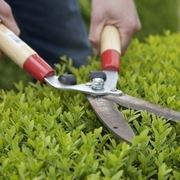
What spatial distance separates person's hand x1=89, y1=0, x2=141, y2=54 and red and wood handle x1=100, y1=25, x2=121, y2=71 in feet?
0.08

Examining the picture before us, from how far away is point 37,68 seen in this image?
216 centimetres

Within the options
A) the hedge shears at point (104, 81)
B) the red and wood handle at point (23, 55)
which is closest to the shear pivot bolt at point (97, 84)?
the hedge shears at point (104, 81)

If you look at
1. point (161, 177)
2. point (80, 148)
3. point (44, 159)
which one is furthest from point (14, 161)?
point (161, 177)

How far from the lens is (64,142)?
167 centimetres

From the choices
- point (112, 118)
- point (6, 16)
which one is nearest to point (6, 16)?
point (6, 16)

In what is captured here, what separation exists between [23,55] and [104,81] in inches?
12.1

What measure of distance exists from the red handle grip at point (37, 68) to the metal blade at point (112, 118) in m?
0.20

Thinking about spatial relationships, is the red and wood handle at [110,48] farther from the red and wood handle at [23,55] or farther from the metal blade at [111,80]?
the red and wood handle at [23,55]

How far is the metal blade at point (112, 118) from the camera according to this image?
171 cm

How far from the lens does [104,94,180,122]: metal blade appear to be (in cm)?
180

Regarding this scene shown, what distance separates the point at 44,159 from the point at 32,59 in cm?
67

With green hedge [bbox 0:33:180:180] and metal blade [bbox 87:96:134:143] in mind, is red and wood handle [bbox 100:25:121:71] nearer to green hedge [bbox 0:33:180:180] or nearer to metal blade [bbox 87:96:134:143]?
green hedge [bbox 0:33:180:180]

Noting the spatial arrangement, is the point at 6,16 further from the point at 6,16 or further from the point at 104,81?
the point at 104,81

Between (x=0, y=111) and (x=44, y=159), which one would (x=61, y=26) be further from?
(x=44, y=159)
